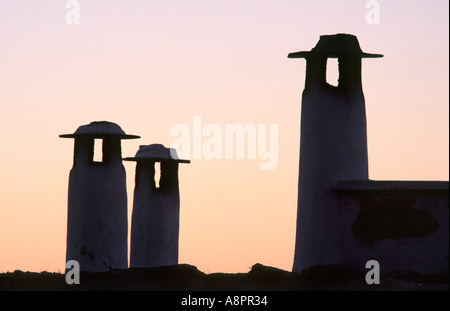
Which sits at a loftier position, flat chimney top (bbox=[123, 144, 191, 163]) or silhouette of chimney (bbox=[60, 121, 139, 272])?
flat chimney top (bbox=[123, 144, 191, 163])

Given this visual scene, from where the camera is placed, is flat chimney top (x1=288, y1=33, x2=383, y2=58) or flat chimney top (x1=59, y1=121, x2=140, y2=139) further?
flat chimney top (x1=59, y1=121, x2=140, y2=139)

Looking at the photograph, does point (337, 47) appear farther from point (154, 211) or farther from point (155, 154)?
point (154, 211)

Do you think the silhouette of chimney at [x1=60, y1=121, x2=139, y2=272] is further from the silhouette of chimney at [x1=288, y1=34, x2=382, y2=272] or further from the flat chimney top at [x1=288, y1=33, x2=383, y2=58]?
the flat chimney top at [x1=288, y1=33, x2=383, y2=58]

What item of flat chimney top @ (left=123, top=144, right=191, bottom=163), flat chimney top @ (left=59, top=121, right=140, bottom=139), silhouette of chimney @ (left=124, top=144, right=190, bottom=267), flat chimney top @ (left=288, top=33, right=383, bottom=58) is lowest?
silhouette of chimney @ (left=124, top=144, right=190, bottom=267)

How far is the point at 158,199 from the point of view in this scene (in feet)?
107

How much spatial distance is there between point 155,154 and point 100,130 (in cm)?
346

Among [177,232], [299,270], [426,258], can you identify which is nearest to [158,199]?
[177,232]

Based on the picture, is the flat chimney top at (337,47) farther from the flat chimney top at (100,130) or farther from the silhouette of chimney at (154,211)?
the silhouette of chimney at (154,211)

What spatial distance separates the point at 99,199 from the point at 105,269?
2.02 metres

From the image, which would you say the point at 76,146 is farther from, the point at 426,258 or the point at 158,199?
the point at 426,258

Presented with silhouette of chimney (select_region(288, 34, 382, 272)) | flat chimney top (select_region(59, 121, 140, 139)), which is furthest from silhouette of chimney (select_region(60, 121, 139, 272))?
silhouette of chimney (select_region(288, 34, 382, 272))

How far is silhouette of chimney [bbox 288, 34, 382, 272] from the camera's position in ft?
79.0

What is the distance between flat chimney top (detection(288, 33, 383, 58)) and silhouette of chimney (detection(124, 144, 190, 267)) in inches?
352
